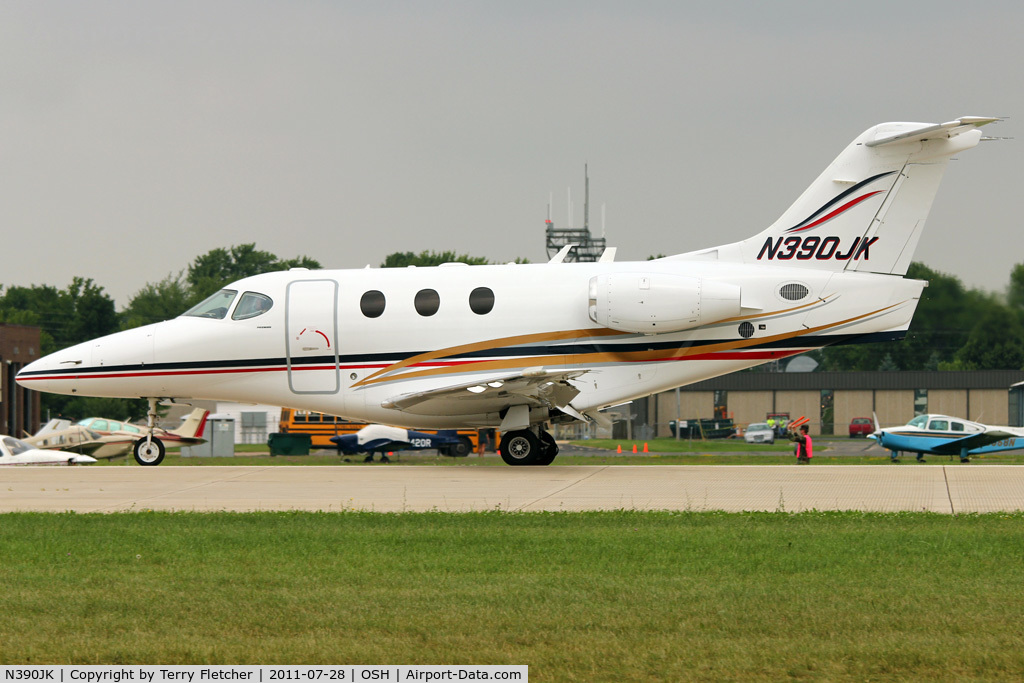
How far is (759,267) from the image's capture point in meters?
19.7

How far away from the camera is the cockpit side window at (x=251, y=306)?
20.4 metres

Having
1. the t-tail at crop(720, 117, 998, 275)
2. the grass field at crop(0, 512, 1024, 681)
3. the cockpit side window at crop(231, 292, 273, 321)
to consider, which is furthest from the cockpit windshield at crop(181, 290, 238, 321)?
the t-tail at crop(720, 117, 998, 275)

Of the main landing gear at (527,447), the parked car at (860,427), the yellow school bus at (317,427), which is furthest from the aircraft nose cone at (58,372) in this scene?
the parked car at (860,427)

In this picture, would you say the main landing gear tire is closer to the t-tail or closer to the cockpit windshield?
the cockpit windshield

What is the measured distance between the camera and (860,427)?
71375mm

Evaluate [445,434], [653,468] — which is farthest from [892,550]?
[445,434]

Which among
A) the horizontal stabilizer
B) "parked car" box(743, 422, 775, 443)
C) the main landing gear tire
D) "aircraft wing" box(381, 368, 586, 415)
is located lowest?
"parked car" box(743, 422, 775, 443)

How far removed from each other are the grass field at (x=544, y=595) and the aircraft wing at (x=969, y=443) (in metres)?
22.1

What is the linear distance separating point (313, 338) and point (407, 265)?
65835 mm

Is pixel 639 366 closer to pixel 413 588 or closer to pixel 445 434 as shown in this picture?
pixel 413 588

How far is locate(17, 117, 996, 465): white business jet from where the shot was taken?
19.1 metres
